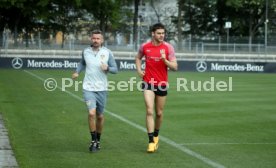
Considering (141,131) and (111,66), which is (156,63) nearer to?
(111,66)

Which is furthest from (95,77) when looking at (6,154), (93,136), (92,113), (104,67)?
(6,154)

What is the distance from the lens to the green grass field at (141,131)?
1093 cm

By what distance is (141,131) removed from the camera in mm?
14633

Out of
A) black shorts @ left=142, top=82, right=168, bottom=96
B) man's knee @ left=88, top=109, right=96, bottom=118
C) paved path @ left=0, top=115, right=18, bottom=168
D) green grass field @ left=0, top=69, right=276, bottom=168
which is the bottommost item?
green grass field @ left=0, top=69, right=276, bottom=168

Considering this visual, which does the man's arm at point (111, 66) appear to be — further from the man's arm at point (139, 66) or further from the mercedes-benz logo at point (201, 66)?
the mercedes-benz logo at point (201, 66)

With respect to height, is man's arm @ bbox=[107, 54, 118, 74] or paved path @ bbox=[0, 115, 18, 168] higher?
man's arm @ bbox=[107, 54, 118, 74]

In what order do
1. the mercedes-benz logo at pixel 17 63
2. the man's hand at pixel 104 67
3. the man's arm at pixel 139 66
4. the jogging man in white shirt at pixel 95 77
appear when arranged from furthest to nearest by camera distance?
the mercedes-benz logo at pixel 17 63 → the man's arm at pixel 139 66 → the jogging man in white shirt at pixel 95 77 → the man's hand at pixel 104 67

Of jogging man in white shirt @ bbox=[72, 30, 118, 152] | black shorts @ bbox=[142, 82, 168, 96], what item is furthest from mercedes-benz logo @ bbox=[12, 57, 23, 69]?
black shorts @ bbox=[142, 82, 168, 96]

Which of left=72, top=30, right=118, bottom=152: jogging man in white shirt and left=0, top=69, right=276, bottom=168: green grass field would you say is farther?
left=72, top=30, right=118, bottom=152: jogging man in white shirt

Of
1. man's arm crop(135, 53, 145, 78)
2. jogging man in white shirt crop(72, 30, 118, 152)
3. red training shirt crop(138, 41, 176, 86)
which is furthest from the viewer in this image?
man's arm crop(135, 53, 145, 78)

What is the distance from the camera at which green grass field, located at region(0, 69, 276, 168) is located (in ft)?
35.9

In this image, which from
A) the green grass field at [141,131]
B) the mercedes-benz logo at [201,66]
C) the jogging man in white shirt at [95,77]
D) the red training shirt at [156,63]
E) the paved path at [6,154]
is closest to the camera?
the paved path at [6,154]

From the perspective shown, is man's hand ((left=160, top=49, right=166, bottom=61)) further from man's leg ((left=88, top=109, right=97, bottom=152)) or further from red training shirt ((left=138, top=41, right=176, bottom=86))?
man's leg ((left=88, top=109, right=97, bottom=152))

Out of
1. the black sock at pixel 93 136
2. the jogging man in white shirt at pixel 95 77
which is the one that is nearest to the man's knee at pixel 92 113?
the jogging man in white shirt at pixel 95 77
